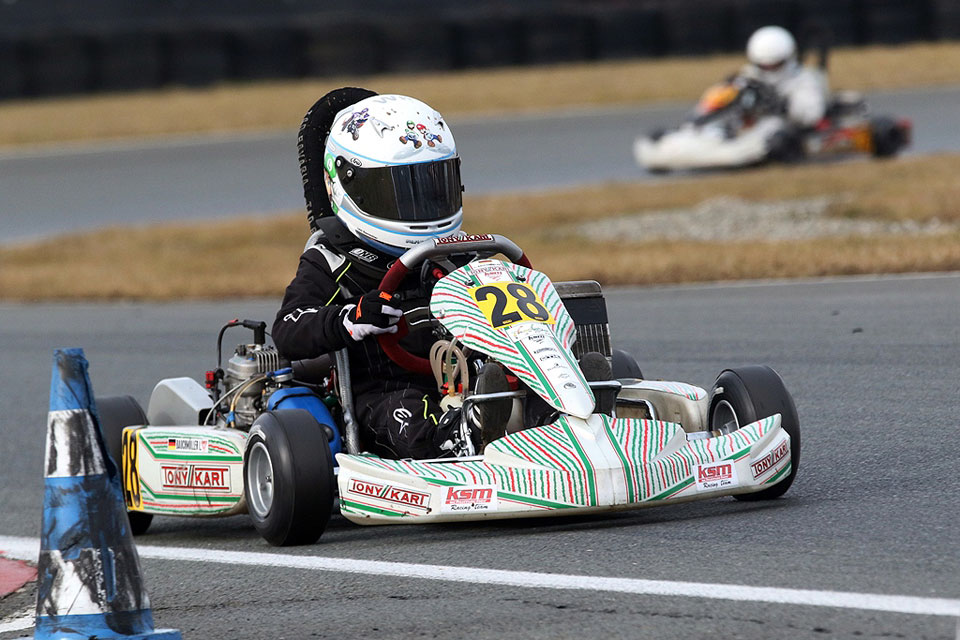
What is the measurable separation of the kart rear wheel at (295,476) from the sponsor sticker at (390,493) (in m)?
0.14

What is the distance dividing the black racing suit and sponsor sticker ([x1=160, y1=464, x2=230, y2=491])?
440mm

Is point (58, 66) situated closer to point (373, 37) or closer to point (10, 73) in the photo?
point (10, 73)

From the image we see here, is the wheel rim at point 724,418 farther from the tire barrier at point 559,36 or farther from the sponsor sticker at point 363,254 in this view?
the tire barrier at point 559,36

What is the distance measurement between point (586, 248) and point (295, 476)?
7.37 metres

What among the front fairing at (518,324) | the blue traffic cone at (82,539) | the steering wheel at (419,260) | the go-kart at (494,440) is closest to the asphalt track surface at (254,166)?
the go-kart at (494,440)

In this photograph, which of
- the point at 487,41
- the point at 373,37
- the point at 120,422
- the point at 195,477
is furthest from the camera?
the point at 487,41

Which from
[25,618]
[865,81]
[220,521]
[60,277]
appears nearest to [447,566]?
[25,618]

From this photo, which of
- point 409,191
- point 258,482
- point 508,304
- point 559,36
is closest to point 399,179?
point 409,191

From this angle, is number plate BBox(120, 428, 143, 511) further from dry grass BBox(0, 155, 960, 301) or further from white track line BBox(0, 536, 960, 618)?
dry grass BBox(0, 155, 960, 301)

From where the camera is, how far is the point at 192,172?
63.0 feet

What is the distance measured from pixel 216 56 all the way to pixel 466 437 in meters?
20.0

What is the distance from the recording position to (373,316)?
15.5ft

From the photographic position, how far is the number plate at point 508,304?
455cm

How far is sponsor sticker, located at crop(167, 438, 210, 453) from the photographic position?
16.5 feet
